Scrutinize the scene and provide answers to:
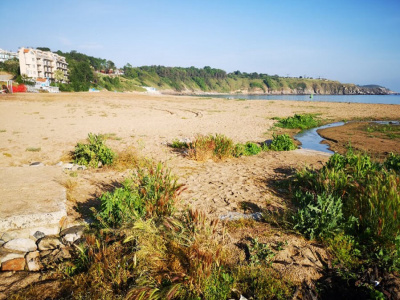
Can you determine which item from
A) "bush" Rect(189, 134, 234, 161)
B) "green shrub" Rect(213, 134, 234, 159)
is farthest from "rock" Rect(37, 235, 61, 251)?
"green shrub" Rect(213, 134, 234, 159)

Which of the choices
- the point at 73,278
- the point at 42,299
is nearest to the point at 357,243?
the point at 73,278

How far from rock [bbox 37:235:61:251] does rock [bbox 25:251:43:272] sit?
0.44 ft

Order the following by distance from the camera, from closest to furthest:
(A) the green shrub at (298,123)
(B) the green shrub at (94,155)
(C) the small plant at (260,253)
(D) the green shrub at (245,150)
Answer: (C) the small plant at (260,253), (B) the green shrub at (94,155), (D) the green shrub at (245,150), (A) the green shrub at (298,123)

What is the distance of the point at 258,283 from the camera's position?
298cm

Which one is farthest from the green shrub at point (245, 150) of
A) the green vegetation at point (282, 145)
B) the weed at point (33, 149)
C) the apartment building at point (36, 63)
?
the apartment building at point (36, 63)

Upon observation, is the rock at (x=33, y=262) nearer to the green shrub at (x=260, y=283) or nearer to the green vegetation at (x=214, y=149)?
the green shrub at (x=260, y=283)

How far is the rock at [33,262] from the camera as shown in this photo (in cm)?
345

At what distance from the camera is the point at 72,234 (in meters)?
3.91

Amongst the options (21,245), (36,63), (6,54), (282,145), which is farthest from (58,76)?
(21,245)

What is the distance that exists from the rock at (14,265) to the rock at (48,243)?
0.29 m

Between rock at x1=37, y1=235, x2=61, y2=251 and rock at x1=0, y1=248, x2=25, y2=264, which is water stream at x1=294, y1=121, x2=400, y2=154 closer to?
rock at x1=37, y1=235, x2=61, y2=251

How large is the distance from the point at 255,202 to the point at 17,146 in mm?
8951

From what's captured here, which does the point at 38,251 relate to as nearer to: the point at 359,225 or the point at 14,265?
the point at 14,265

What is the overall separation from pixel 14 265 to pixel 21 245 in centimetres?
32
